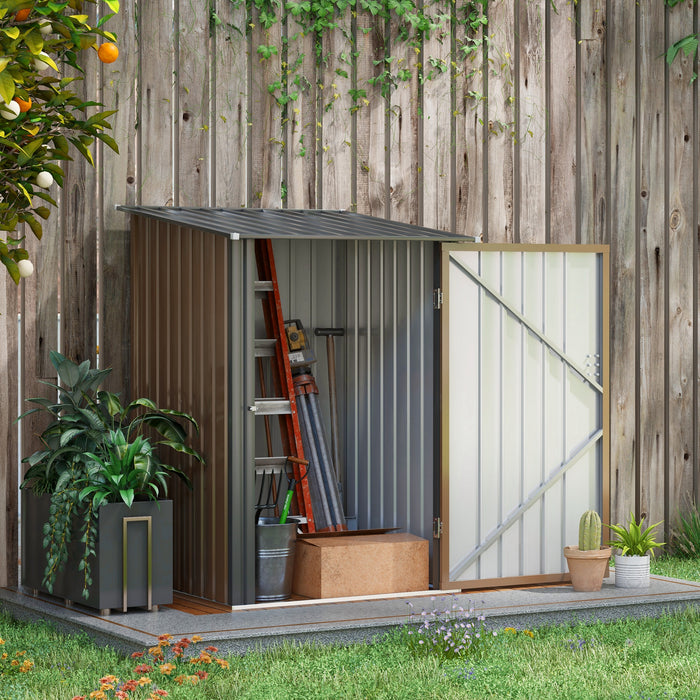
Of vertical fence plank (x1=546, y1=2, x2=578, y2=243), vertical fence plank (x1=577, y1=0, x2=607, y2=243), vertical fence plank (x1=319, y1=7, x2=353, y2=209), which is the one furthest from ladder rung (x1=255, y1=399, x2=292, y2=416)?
vertical fence plank (x1=577, y1=0, x2=607, y2=243)

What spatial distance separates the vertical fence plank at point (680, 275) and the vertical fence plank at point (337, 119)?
208cm

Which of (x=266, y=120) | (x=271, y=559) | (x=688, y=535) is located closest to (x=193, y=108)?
(x=266, y=120)

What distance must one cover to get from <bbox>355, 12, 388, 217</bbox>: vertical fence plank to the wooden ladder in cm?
77

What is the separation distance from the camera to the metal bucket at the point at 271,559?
18.0 ft

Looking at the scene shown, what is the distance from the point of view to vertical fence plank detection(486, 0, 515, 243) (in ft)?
22.8

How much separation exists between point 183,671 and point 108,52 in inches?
90.5

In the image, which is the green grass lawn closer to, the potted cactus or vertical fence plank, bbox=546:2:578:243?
the potted cactus

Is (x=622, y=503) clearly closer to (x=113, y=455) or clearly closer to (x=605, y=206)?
(x=605, y=206)

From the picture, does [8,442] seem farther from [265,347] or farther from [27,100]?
[27,100]

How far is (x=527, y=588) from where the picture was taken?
19.6 ft

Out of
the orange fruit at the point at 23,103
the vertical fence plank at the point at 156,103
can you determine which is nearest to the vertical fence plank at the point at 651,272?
the vertical fence plank at the point at 156,103

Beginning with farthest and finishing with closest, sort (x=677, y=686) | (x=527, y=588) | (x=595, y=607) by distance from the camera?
(x=527, y=588) < (x=595, y=607) < (x=677, y=686)

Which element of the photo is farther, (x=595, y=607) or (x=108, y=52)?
(x=595, y=607)

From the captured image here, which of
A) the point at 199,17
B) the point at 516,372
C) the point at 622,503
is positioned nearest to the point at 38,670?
the point at 516,372
